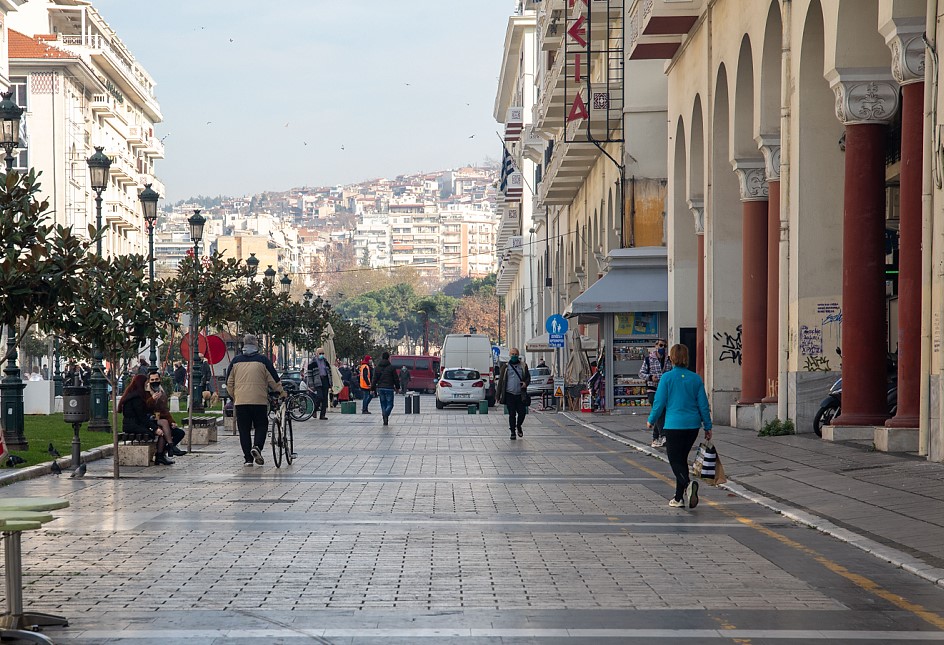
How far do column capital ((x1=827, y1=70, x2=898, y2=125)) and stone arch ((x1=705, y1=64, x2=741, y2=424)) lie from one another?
8.62m

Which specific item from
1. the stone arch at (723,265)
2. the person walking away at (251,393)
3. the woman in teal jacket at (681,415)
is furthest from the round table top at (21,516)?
the stone arch at (723,265)

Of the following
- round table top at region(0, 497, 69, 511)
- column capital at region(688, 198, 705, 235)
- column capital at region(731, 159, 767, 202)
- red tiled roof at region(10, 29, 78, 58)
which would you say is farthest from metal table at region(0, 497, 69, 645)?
red tiled roof at region(10, 29, 78, 58)

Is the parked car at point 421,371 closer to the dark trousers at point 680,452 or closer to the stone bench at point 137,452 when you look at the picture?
the stone bench at point 137,452

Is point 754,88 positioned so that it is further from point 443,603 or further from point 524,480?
point 443,603

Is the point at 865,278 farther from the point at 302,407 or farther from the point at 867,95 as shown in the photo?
the point at 302,407

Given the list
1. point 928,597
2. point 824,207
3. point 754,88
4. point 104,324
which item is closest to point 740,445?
point 824,207

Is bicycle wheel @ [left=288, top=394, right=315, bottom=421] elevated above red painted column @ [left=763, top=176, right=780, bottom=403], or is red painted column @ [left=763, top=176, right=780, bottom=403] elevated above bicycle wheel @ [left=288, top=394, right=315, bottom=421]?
red painted column @ [left=763, top=176, right=780, bottom=403]

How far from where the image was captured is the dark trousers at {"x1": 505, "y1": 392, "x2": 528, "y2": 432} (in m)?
26.1

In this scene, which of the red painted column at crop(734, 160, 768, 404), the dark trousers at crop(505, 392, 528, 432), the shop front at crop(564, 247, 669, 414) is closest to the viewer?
the dark trousers at crop(505, 392, 528, 432)

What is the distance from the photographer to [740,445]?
827 inches

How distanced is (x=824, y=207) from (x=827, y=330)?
1923mm

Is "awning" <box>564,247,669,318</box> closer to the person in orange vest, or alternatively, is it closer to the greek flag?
the person in orange vest

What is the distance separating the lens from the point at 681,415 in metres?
13.4

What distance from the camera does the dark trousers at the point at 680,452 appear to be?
13.4 meters
